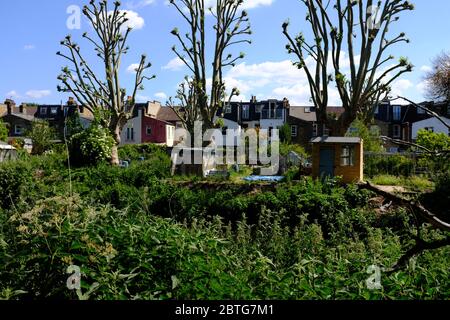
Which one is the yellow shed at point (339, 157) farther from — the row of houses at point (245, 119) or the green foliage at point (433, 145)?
the row of houses at point (245, 119)

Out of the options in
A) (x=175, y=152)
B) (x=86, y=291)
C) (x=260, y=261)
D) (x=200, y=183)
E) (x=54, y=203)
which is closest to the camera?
(x=86, y=291)

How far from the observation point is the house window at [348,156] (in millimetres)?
15055

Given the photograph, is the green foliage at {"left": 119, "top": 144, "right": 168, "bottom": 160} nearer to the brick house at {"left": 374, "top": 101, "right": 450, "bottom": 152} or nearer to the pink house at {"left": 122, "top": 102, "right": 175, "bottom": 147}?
the pink house at {"left": 122, "top": 102, "right": 175, "bottom": 147}

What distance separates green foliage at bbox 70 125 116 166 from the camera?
17.8 meters

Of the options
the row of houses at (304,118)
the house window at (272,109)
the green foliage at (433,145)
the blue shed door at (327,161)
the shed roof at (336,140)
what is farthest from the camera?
the house window at (272,109)

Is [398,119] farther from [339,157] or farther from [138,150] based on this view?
[339,157]

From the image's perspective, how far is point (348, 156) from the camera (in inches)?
595

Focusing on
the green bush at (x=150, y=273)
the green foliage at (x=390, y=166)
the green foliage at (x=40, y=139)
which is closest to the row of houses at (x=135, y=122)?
the green foliage at (x=40, y=139)

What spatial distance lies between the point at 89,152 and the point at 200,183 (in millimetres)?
5421

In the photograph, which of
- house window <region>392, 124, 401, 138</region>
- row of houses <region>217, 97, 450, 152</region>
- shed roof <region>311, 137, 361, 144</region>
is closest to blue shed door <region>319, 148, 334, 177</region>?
shed roof <region>311, 137, 361, 144</region>

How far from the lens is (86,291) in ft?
10.1

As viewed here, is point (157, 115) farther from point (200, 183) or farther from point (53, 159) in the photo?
point (200, 183)

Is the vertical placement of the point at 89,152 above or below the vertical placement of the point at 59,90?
below

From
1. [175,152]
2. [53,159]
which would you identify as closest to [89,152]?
[53,159]
